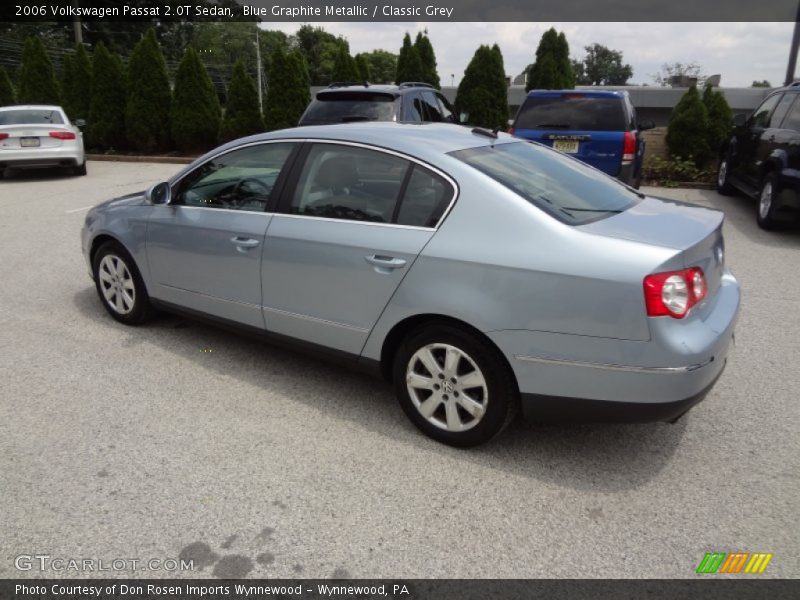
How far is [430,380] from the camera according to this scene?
10.3ft

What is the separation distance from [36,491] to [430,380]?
1875 mm

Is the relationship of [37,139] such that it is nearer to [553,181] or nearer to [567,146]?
[567,146]

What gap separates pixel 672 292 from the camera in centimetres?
262

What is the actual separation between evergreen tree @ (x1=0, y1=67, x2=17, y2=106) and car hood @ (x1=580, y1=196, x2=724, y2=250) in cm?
2188

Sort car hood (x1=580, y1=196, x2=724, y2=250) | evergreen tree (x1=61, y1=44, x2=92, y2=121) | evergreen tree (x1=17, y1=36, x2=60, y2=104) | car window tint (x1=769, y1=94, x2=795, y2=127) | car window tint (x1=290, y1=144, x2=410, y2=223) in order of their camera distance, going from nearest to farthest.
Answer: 1. car hood (x1=580, y1=196, x2=724, y2=250)
2. car window tint (x1=290, y1=144, x2=410, y2=223)
3. car window tint (x1=769, y1=94, x2=795, y2=127)
4. evergreen tree (x1=61, y1=44, x2=92, y2=121)
5. evergreen tree (x1=17, y1=36, x2=60, y2=104)

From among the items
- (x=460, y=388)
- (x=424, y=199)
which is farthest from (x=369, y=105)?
(x=460, y=388)

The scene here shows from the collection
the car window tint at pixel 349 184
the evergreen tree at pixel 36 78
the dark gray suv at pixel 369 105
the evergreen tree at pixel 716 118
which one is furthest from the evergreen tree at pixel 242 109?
the car window tint at pixel 349 184

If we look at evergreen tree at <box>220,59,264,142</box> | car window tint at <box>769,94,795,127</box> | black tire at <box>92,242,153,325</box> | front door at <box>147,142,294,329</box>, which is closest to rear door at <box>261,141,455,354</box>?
front door at <box>147,142,294,329</box>

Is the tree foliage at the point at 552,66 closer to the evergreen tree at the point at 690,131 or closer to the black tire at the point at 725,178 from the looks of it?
the evergreen tree at the point at 690,131

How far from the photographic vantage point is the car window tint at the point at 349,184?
10.9 ft

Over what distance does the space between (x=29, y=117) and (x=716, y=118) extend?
13.7 m

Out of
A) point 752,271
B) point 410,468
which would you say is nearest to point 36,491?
point 410,468

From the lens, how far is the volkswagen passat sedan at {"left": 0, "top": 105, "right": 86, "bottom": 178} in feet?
39.7

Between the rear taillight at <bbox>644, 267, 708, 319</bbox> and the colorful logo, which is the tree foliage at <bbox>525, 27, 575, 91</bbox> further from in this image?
the colorful logo
